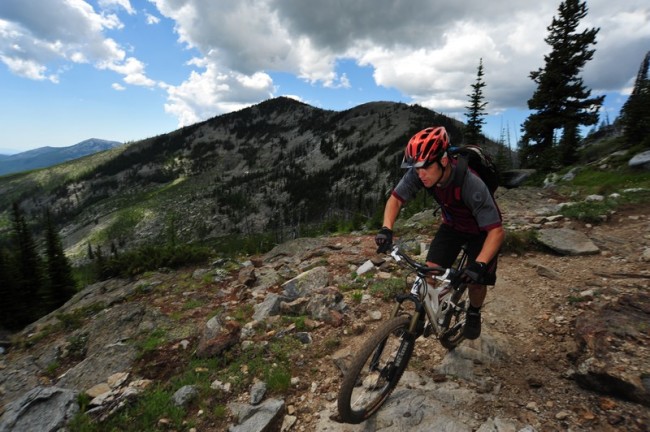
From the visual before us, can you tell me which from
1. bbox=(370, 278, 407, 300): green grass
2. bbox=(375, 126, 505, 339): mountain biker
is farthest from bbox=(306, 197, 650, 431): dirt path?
bbox=(375, 126, 505, 339): mountain biker

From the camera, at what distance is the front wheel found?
4.13 metres

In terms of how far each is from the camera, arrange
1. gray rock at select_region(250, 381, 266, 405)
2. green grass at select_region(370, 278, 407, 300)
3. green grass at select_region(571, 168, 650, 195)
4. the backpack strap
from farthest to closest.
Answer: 1. green grass at select_region(571, 168, 650, 195)
2. green grass at select_region(370, 278, 407, 300)
3. gray rock at select_region(250, 381, 266, 405)
4. the backpack strap

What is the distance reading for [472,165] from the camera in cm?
481

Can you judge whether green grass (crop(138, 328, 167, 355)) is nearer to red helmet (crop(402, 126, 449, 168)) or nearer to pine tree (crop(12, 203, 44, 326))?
red helmet (crop(402, 126, 449, 168))

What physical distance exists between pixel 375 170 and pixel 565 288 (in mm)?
174895

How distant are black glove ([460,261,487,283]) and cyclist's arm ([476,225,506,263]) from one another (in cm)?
13

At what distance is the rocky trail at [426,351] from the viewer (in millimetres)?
4569

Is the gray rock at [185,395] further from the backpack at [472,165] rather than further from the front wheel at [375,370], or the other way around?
the backpack at [472,165]

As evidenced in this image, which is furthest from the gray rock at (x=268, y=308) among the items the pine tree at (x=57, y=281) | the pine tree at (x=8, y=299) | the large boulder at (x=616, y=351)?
the pine tree at (x=57, y=281)

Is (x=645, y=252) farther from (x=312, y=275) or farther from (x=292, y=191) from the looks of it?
(x=292, y=191)

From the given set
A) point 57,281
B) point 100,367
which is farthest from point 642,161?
point 57,281

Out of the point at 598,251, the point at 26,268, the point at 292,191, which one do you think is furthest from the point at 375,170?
the point at 598,251

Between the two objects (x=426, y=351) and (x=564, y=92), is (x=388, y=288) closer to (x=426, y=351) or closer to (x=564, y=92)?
(x=426, y=351)

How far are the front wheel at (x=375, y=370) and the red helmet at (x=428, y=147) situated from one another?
2.11 meters
